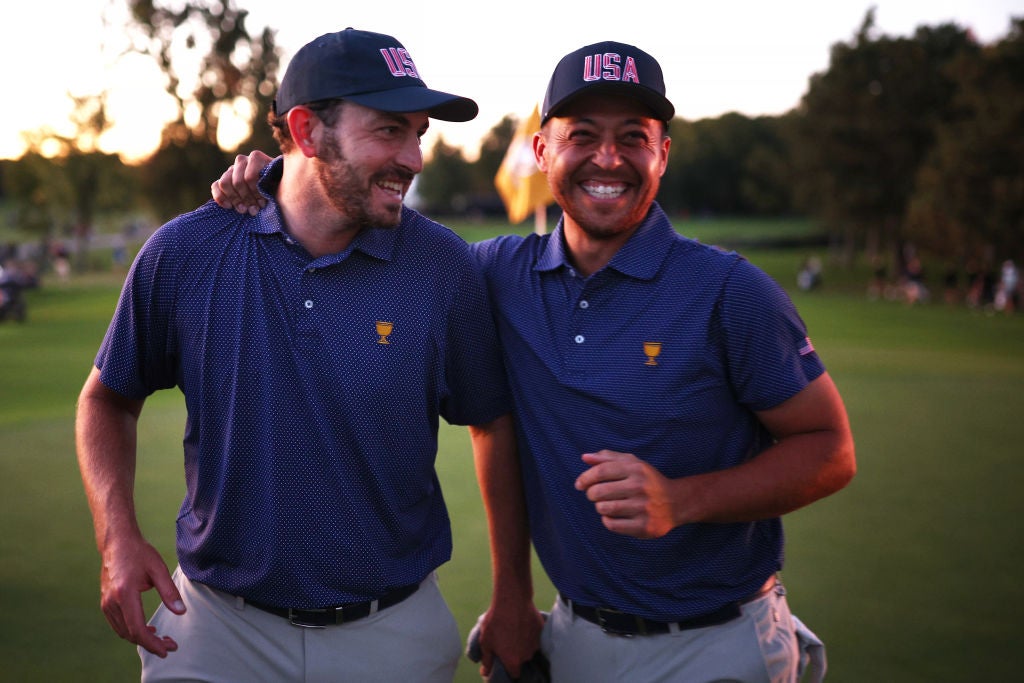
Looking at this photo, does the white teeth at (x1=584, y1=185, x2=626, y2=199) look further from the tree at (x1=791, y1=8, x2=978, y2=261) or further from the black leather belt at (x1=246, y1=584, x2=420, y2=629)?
the tree at (x1=791, y1=8, x2=978, y2=261)

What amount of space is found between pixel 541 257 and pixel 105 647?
3472 millimetres

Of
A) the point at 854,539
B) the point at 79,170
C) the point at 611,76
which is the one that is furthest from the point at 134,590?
the point at 79,170

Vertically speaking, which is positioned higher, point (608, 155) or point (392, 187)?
point (608, 155)


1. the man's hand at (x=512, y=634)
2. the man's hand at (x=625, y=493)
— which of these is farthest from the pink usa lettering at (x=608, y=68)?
the man's hand at (x=512, y=634)

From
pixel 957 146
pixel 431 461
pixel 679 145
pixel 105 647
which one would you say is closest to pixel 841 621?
pixel 431 461

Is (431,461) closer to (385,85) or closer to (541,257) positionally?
(541,257)

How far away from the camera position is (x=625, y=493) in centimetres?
273

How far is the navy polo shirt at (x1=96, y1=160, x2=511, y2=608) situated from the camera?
2.96 m

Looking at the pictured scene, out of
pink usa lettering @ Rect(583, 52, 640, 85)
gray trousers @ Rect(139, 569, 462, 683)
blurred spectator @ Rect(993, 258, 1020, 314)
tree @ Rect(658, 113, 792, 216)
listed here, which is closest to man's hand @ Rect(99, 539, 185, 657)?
gray trousers @ Rect(139, 569, 462, 683)

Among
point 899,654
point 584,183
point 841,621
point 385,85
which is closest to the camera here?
point 385,85

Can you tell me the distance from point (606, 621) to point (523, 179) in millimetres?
15790

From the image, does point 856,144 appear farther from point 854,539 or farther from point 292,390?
point 292,390

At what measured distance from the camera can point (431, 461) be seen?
3.20 m

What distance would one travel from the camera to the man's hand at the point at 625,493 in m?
2.73
